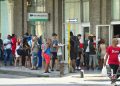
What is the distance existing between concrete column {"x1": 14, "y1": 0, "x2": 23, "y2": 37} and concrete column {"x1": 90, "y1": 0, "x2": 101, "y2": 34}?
22.8ft

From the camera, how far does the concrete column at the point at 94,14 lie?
28094mm

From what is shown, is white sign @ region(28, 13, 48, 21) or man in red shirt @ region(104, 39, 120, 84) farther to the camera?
white sign @ region(28, 13, 48, 21)

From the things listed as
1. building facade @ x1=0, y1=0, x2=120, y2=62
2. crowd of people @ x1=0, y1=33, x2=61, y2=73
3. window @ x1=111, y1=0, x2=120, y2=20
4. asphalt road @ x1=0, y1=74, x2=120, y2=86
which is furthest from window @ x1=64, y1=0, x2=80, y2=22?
asphalt road @ x1=0, y1=74, x2=120, y2=86

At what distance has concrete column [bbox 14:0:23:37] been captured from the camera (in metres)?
34.0

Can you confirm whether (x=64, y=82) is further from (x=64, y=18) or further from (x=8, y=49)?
(x=64, y=18)

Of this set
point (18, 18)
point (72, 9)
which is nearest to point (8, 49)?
point (72, 9)

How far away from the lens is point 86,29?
96.8 feet

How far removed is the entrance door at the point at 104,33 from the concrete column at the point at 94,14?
18.3 inches

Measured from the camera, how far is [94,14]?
93.0ft

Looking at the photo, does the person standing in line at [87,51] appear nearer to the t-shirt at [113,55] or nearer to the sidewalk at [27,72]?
the sidewalk at [27,72]

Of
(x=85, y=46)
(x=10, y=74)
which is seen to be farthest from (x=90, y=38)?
(x=10, y=74)

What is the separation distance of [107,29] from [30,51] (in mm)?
4518

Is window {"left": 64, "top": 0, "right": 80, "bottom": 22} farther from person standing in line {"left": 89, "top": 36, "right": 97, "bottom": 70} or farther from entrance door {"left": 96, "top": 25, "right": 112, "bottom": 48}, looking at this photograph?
person standing in line {"left": 89, "top": 36, "right": 97, "bottom": 70}

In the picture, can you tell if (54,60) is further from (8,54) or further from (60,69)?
(8,54)
